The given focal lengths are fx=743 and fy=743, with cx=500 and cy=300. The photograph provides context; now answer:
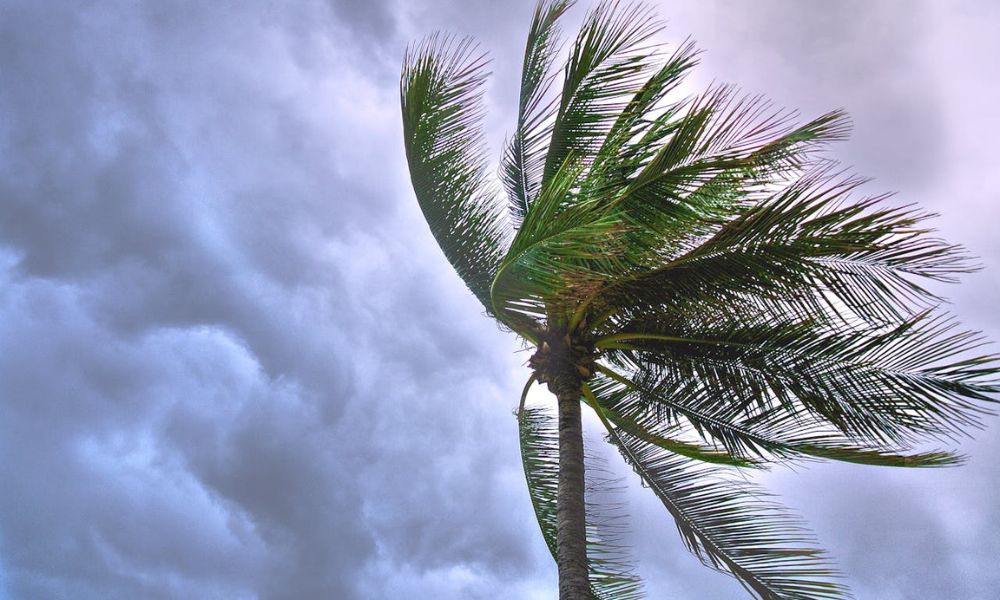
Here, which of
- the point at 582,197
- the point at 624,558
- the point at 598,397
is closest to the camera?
the point at 582,197

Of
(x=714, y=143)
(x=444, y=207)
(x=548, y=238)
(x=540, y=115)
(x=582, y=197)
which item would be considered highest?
(x=540, y=115)

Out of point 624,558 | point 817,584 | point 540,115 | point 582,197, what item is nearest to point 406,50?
point 540,115

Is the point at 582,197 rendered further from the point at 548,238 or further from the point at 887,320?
the point at 887,320

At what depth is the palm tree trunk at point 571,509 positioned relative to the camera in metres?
6.33

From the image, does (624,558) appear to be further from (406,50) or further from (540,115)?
(406,50)

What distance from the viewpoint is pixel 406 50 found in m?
7.60

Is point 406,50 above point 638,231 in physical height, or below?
above

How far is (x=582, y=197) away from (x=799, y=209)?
1.72 meters

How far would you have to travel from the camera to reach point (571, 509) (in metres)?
6.76

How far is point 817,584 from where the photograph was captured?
6539mm

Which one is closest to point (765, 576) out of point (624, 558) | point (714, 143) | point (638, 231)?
point (624, 558)

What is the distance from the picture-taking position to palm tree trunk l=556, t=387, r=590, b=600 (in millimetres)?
6328

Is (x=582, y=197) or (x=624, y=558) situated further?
(x=624, y=558)

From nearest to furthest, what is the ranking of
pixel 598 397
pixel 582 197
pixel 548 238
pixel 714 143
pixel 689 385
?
pixel 548 238 → pixel 582 197 → pixel 714 143 → pixel 689 385 → pixel 598 397
